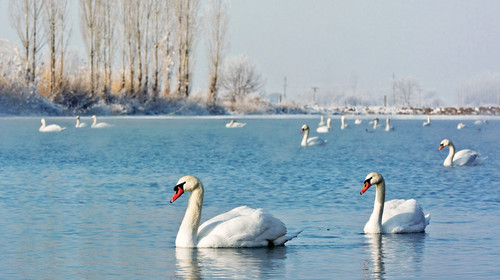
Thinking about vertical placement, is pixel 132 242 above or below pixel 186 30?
below

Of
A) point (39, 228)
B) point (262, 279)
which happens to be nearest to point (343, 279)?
point (262, 279)

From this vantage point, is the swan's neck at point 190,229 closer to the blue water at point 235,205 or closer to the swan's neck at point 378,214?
the blue water at point 235,205

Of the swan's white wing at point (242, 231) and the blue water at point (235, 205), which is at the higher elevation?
the swan's white wing at point (242, 231)

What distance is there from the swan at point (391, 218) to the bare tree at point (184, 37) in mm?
53500

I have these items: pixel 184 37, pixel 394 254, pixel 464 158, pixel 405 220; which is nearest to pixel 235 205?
pixel 405 220

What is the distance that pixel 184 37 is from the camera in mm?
65438

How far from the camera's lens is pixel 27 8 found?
53.7 m

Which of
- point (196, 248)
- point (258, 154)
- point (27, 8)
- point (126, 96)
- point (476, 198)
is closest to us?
point (196, 248)

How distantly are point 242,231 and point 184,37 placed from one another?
56.0 metres

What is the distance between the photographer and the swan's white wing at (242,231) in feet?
33.7

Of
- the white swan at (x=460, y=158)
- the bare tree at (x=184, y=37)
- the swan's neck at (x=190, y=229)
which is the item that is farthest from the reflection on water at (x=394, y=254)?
the bare tree at (x=184, y=37)

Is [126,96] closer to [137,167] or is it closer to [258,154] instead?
[258,154]

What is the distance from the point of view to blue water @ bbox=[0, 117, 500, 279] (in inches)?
368

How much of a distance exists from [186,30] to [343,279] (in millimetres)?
57443
